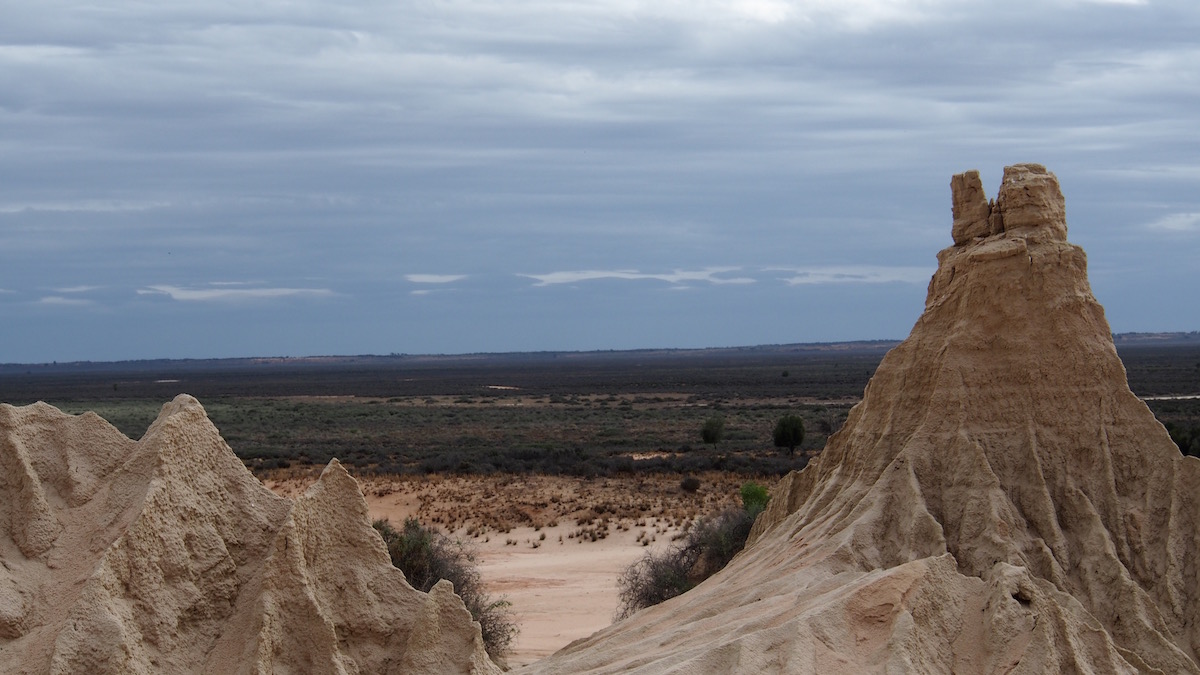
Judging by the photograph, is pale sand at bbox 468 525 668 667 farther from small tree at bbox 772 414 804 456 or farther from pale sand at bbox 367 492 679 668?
small tree at bbox 772 414 804 456

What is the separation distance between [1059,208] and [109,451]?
10066mm

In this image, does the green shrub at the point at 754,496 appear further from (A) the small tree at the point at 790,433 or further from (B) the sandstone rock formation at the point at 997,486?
(A) the small tree at the point at 790,433

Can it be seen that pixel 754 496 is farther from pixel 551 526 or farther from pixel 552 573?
pixel 551 526

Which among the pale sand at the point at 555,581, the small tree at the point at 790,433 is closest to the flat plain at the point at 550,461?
the pale sand at the point at 555,581

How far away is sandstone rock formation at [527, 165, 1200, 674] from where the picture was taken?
34.9ft

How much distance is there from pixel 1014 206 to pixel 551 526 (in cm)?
1832

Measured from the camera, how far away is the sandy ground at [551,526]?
806 inches

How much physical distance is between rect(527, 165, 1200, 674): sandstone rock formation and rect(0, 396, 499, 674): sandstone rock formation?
6.81 ft

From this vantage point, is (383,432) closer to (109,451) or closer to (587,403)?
(587,403)

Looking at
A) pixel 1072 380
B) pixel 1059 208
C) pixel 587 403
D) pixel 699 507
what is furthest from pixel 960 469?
pixel 587 403

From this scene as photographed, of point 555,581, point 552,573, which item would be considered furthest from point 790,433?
point 555,581

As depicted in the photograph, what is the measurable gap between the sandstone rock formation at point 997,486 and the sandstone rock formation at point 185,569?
2.08 m

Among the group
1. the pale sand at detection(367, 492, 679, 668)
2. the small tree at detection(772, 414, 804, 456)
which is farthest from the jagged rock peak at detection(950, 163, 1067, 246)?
the small tree at detection(772, 414, 804, 456)

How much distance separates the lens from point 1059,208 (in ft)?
44.5
